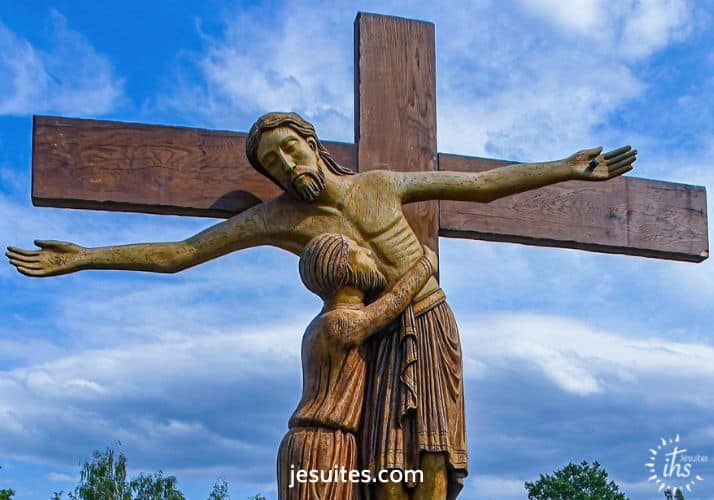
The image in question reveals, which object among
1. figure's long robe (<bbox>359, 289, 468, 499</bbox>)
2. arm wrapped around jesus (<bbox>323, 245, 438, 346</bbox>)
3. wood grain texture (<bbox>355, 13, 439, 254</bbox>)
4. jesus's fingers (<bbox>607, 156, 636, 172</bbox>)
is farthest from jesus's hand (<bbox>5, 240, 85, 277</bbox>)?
jesus's fingers (<bbox>607, 156, 636, 172</bbox>)

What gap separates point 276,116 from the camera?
4855 millimetres

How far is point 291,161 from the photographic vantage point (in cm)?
484

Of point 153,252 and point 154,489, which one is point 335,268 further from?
point 154,489

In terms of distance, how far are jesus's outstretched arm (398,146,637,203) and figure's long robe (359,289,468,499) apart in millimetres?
533

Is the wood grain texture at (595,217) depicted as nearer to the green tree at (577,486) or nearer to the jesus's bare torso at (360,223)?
the jesus's bare torso at (360,223)

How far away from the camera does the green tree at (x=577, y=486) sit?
25.5m

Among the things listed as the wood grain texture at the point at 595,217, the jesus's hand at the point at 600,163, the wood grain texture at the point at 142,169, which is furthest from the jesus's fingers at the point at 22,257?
the jesus's hand at the point at 600,163

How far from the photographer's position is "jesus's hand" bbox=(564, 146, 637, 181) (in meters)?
5.06

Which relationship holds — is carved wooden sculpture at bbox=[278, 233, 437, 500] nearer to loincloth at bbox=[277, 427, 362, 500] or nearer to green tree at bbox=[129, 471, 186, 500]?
loincloth at bbox=[277, 427, 362, 500]

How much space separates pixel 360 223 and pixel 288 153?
1.33 ft

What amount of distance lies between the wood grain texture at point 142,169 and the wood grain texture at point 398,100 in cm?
53

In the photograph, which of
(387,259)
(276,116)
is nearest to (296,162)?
(276,116)

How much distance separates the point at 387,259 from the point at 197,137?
1.02 metres

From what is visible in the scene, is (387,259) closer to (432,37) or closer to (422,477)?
(422,477)
